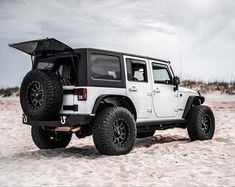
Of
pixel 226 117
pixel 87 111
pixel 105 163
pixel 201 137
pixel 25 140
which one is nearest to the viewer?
pixel 105 163

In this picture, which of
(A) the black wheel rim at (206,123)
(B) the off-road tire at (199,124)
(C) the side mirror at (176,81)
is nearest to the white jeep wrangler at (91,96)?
(C) the side mirror at (176,81)

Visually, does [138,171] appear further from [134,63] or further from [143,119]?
[134,63]

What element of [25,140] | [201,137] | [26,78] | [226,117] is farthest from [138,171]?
[226,117]

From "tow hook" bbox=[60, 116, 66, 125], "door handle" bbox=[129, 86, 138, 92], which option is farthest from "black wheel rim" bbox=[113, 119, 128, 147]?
"tow hook" bbox=[60, 116, 66, 125]

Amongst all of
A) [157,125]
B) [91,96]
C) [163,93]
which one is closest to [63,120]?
[91,96]

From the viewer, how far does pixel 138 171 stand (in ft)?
19.5

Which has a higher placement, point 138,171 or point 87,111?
point 87,111

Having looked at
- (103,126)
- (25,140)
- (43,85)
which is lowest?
(25,140)

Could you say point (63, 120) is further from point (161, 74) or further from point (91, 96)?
point (161, 74)

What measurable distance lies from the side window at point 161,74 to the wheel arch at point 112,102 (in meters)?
1.08

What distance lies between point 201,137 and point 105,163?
364 cm

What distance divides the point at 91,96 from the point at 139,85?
1.42m

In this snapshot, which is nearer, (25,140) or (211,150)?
(211,150)

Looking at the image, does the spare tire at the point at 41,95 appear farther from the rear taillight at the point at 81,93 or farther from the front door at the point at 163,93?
the front door at the point at 163,93
